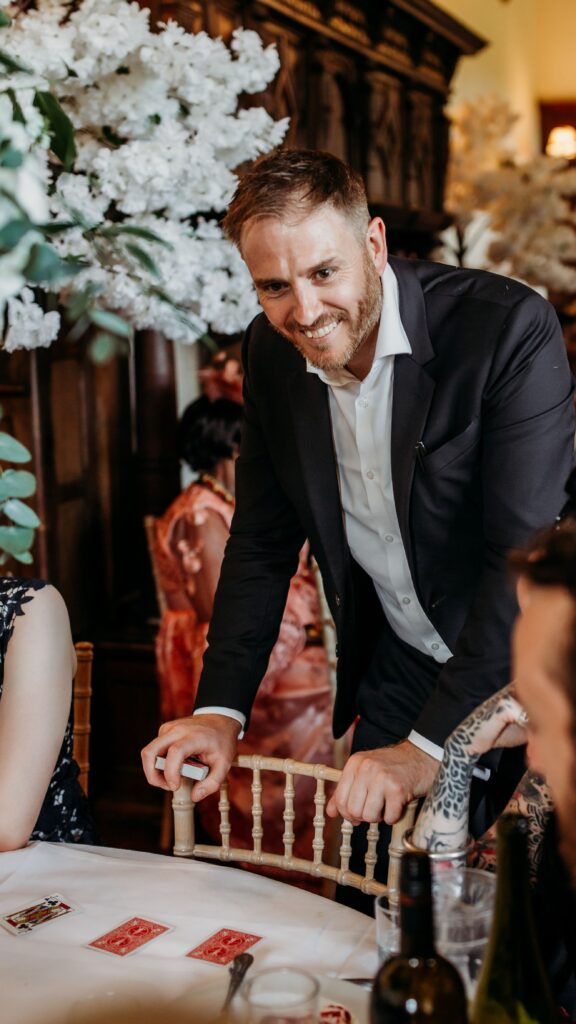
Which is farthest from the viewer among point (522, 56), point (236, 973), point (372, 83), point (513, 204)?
point (522, 56)

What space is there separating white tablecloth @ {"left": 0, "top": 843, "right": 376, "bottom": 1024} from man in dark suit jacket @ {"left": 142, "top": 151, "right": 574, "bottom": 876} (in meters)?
0.14

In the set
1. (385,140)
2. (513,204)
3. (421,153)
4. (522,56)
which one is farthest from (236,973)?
(522,56)

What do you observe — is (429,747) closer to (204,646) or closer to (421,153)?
(204,646)

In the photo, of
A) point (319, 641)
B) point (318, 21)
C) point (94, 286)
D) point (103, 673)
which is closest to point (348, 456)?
point (94, 286)

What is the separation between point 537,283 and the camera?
21.9 feet

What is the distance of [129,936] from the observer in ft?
4.27

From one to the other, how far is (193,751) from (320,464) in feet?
1.69

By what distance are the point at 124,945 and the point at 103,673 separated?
2501 millimetres

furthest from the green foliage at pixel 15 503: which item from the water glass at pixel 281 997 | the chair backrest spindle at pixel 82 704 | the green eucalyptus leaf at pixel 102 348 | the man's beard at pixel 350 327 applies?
the chair backrest spindle at pixel 82 704

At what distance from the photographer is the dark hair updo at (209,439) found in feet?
10.7

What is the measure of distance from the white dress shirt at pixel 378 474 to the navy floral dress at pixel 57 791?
1.20 ft

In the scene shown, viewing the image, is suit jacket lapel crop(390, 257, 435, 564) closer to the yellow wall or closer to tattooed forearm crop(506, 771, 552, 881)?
tattooed forearm crop(506, 771, 552, 881)

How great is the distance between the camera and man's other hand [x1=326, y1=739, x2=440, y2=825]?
4.65ft

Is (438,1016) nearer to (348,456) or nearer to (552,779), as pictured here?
(552,779)
